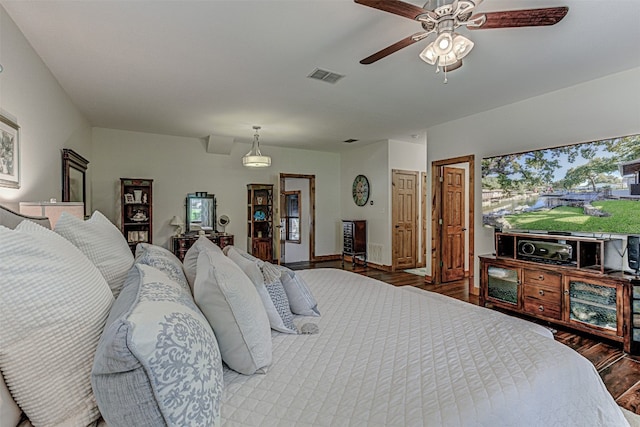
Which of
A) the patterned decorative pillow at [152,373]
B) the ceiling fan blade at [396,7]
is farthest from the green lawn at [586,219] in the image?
the patterned decorative pillow at [152,373]

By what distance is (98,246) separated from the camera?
128 cm

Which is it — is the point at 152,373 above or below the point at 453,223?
below

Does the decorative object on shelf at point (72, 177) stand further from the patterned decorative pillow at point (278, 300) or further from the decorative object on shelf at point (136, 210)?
the patterned decorative pillow at point (278, 300)

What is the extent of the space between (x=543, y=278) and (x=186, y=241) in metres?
5.11

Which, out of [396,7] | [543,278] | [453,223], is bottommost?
[543,278]

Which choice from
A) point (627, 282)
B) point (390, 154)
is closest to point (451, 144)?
point (390, 154)

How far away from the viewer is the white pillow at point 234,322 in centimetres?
113

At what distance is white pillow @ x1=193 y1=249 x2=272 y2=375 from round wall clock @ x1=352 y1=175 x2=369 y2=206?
5635 mm

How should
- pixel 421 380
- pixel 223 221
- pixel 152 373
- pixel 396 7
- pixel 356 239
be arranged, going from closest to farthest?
pixel 152 373, pixel 421 380, pixel 396 7, pixel 223 221, pixel 356 239

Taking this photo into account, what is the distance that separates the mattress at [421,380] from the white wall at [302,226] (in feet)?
18.3

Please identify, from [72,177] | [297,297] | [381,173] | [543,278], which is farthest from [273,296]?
[381,173]

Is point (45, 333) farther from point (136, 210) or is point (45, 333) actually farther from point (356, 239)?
point (356, 239)

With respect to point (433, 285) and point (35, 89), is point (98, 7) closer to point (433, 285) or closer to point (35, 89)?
point (35, 89)

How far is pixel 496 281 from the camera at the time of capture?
3729 mm
